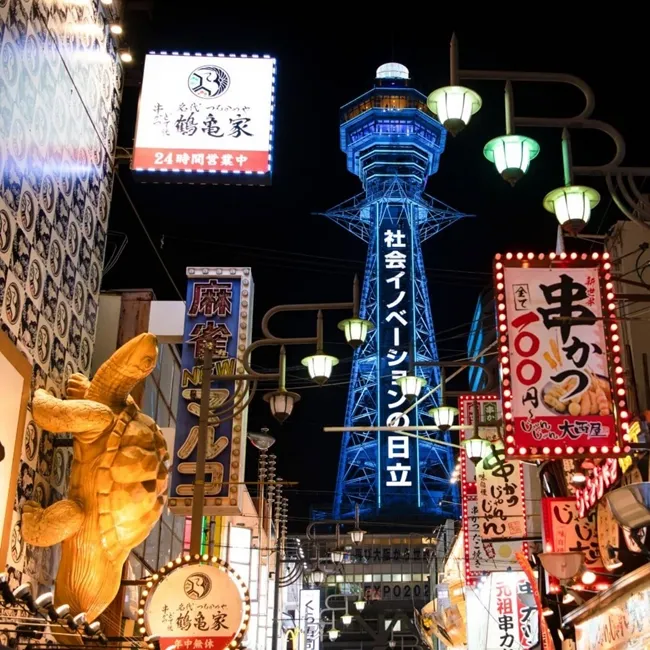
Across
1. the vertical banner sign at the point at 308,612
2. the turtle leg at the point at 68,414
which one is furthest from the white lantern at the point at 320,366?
Result: the vertical banner sign at the point at 308,612

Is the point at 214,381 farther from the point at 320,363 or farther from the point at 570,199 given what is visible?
the point at 570,199

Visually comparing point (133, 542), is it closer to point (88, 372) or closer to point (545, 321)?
point (88, 372)

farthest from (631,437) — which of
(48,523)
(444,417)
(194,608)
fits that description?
(48,523)

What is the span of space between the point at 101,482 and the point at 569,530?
11.6 metres

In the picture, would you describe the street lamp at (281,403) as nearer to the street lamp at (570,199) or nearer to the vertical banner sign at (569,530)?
the street lamp at (570,199)

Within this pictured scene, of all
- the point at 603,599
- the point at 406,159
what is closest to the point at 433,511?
the point at 406,159

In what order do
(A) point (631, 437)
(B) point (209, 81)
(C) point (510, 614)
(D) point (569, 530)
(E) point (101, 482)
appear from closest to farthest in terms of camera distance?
(E) point (101, 482), (A) point (631, 437), (B) point (209, 81), (D) point (569, 530), (C) point (510, 614)

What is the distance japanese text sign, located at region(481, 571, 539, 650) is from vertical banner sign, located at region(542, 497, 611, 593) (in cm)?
737

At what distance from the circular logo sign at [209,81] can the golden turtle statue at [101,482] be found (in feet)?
27.0

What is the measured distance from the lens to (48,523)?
9609 millimetres

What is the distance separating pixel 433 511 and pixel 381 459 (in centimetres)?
678

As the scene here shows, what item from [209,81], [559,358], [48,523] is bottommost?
[48,523]

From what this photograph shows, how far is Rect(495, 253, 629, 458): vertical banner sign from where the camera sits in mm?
11375

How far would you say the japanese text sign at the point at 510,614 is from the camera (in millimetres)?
25500
